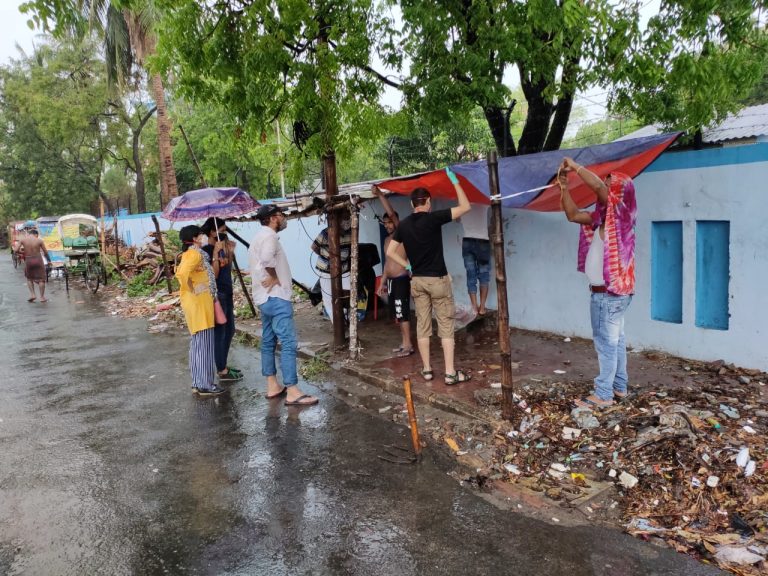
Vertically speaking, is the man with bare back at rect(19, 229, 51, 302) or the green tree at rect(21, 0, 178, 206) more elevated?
the green tree at rect(21, 0, 178, 206)

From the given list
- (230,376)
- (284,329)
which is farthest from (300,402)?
(230,376)

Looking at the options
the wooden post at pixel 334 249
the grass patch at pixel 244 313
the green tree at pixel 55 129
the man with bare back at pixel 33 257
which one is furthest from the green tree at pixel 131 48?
the wooden post at pixel 334 249

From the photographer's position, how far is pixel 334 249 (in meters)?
7.29

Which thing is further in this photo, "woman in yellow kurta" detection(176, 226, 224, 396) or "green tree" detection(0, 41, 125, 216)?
"green tree" detection(0, 41, 125, 216)

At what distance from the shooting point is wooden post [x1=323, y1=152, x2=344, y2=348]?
723cm

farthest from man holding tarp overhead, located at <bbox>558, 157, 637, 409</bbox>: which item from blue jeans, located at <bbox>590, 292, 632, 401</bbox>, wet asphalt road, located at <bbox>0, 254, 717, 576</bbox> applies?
wet asphalt road, located at <bbox>0, 254, 717, 576</bbox>

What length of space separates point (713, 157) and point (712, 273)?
1.14 m

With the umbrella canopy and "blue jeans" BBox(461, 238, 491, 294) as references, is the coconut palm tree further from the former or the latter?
"blue jeans" BBox(461, 238, 491, 294)

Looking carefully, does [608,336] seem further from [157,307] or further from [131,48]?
[131,48]

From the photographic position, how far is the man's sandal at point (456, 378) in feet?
18.3

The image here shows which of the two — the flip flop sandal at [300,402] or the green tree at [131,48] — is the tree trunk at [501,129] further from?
the green tree at [131,48]

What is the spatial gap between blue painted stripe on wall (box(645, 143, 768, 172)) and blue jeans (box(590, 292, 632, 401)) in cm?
195

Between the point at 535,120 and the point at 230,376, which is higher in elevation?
the point at 535,120

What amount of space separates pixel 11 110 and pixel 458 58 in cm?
3708
